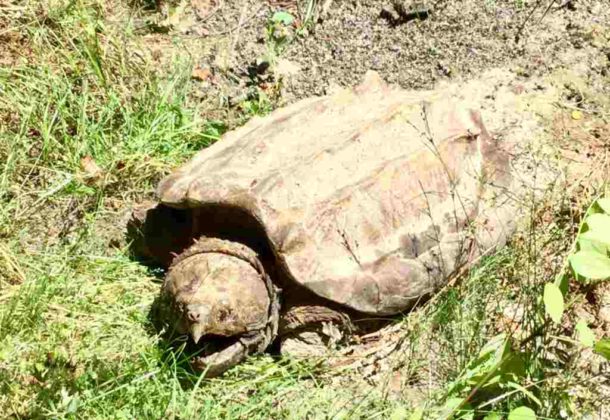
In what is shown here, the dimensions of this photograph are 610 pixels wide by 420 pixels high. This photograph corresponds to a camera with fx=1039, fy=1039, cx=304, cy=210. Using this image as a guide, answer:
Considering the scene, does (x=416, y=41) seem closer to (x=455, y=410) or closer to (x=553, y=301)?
(x=455, y=410)

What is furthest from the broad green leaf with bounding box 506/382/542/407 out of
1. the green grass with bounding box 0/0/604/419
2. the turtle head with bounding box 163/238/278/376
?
the turtle head with bounding box 163/238/278/376

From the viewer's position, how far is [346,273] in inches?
140

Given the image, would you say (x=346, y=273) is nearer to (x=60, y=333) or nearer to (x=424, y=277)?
(x=424, y=277)

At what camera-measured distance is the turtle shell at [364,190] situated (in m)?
3.54

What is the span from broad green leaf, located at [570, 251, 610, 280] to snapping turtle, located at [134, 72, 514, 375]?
54.7 inches

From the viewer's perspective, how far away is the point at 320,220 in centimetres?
355

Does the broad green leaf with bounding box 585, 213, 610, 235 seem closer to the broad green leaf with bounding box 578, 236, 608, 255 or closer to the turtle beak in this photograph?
the broad green leaf with bounding box 578, 236, 608, 255

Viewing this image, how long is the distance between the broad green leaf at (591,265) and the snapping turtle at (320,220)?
4.56 feet

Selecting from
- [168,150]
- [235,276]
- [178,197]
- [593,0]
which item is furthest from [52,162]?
[593,0]

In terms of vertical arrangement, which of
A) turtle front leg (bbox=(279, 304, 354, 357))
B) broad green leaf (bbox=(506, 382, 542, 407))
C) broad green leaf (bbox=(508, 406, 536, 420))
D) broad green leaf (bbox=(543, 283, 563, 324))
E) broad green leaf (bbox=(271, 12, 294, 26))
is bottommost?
turtle front leg (bbox=(279, 304, 354, 357))

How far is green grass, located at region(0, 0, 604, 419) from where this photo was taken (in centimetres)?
339

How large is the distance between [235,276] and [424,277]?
684 millimetres

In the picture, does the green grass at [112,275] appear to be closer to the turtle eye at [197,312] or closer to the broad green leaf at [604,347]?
the turtle eye at [197,312]

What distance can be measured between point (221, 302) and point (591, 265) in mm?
1498
